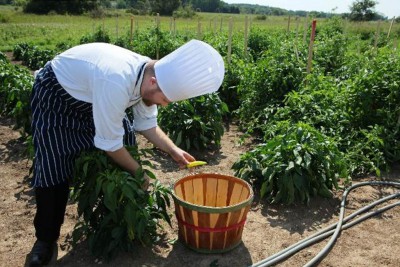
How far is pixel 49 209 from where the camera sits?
2.62m

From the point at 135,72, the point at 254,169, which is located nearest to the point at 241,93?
the point at 254,169

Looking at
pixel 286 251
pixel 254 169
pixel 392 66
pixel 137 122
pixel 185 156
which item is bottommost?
pixel 286 251

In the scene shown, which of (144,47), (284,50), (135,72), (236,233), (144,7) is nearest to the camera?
(135,72)

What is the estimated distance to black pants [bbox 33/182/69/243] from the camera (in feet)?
8.51

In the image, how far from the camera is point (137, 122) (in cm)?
274

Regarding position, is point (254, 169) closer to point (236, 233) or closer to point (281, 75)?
point (236, 233)

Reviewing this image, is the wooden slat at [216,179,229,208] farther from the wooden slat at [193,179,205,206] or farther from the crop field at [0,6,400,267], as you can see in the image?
the crop field at [0,6,400,267]

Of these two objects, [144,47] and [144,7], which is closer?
[144,47]

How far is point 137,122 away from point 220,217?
0.82m

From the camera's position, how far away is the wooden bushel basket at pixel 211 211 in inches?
104

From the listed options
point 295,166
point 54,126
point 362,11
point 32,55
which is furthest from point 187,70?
point 362,11

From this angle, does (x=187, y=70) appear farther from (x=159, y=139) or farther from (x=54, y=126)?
(x=54, y=126)

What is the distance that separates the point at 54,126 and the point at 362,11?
120 feet

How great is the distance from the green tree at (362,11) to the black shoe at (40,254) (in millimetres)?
35645
